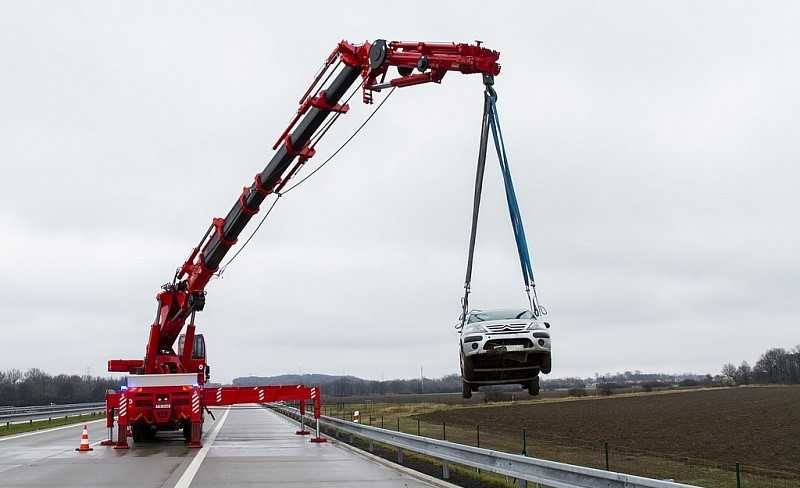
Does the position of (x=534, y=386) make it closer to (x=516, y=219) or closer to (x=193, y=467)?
(x=516, y=219)

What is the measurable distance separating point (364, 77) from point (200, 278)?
35.8 feet

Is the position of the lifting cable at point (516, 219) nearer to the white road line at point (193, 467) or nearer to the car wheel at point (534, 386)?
the car wheel at point (534, 386)

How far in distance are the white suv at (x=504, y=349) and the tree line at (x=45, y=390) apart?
8421 centimetres

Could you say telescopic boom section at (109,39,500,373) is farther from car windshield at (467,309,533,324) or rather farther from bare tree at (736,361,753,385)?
bare tree at (736,361,753,385)

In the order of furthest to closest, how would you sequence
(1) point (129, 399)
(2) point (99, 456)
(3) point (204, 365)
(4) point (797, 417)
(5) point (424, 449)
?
(4) point (797, 417) < (3) point (204, 365) < (1) point (129, 399) < (2) point (99, 456) < (5) point (424, 449)

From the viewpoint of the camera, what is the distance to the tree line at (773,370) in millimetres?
153500

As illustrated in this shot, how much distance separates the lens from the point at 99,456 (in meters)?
20.4

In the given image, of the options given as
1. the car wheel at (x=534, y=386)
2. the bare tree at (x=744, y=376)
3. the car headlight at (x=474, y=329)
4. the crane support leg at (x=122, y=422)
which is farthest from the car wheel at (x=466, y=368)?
the bare tree at (x=744, y=376)

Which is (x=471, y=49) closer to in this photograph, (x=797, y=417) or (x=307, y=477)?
(x=307, y=477)

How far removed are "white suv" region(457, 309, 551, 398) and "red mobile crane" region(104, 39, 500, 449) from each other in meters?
4.33

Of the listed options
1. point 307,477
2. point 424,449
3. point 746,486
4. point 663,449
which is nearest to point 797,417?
point 663,449

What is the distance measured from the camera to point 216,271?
25438 mm

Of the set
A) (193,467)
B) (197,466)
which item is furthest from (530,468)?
(197,466)

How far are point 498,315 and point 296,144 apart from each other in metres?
9.81
